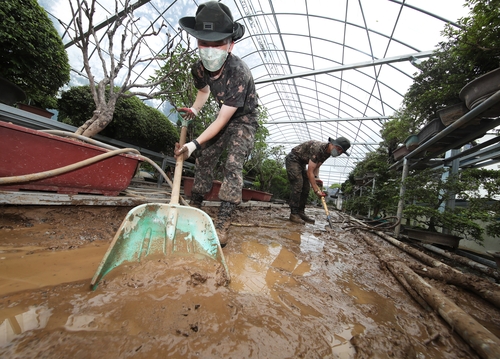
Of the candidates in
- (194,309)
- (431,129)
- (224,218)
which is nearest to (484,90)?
(431,129)

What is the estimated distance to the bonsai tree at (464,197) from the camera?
2190 millimetres

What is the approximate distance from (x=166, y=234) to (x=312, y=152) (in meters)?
2.81

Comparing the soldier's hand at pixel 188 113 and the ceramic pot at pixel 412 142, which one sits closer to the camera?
the soldier's hand at pixel 188 113

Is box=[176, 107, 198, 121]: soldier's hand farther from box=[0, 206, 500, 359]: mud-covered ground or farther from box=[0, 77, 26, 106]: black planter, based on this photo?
box=[0, 77, 26, 106]: black planter

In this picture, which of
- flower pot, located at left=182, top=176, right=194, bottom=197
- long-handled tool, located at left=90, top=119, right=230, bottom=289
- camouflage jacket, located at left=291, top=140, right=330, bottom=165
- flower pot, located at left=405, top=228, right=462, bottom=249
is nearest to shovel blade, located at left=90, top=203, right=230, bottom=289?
long-handled tool, located at left=90, top=119, right=230, bottom=289

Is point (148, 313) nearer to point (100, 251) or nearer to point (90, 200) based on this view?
point (100, 251)

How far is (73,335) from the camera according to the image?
1.78ft

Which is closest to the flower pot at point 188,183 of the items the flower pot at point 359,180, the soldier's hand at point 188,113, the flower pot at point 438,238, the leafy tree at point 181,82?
the leafy tree at point 181,82

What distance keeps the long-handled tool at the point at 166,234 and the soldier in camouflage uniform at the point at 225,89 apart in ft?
1.22

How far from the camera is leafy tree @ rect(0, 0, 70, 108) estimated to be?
249cm

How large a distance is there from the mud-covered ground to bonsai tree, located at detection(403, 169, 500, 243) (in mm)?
1538

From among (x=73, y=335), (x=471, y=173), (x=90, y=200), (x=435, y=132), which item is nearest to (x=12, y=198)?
(x=90, y=200)

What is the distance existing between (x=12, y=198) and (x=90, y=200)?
0.43m

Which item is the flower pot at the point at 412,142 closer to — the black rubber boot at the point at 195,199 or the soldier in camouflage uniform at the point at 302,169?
the soldier in camouflage uniform at the point at 302,169
